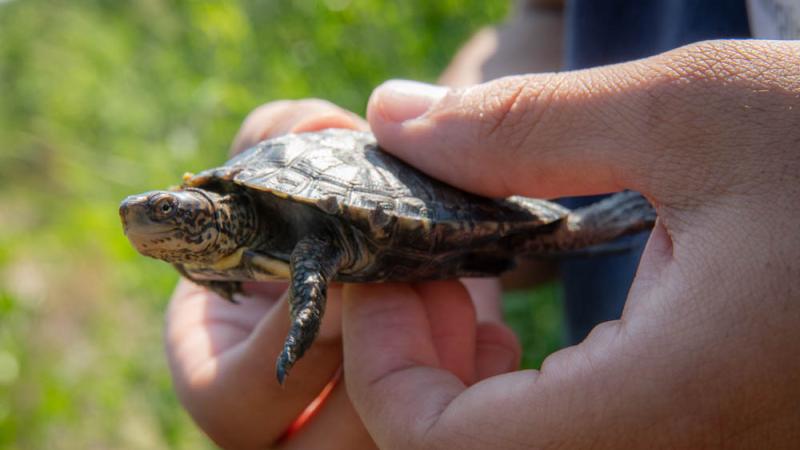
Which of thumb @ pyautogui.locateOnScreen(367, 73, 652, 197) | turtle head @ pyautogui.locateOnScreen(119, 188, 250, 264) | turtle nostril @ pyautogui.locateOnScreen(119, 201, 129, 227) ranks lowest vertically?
turtle head @ pyautogui.locateOnScreen(119, 188, 250, 264)

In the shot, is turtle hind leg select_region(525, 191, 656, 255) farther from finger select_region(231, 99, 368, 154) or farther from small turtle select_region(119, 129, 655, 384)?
finger select_region(231, 99, 368, 154)

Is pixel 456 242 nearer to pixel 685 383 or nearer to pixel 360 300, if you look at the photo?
pixel 360 300

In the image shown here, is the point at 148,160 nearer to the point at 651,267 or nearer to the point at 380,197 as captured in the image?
the point at 380,197

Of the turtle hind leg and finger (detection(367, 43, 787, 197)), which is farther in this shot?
the turtle hind leg

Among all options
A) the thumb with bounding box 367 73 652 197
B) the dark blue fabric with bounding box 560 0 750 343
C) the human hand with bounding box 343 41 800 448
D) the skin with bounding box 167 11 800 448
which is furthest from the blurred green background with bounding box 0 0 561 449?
the human hand with bounding box 343 41 800 448

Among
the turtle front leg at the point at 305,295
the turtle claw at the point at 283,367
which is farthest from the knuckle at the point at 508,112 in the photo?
the turtle claw at the point at 283,367

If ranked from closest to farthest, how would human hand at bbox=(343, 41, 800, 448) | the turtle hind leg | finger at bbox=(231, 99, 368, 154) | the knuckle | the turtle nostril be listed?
human hand at bbox=(343, 41, 800, 448)
the knuckle
the turtle nostril
the turtle hind leg
finger at bbox=(231, 99, 368, 154)

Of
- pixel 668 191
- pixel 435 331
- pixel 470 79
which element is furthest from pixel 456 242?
pixel 470 79
